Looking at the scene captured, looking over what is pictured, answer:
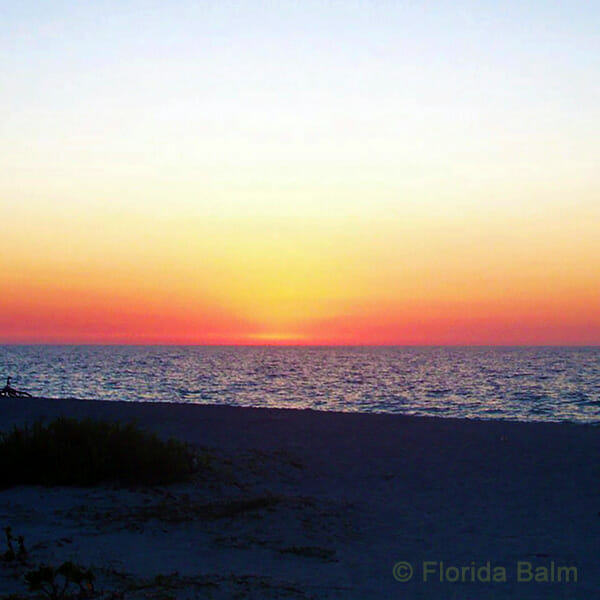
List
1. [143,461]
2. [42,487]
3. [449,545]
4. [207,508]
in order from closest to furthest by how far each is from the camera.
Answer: [449,545], [207,508], [42,487], [143,461]

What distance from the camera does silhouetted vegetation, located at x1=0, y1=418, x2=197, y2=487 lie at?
424 inches

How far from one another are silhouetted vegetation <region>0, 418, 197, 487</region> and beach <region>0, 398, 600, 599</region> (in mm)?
377

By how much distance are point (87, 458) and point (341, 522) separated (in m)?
4.42

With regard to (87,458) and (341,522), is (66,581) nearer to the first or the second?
(341,522)

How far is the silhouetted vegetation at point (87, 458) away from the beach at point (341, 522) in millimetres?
377

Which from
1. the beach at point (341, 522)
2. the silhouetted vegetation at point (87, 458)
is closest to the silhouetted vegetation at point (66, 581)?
the beach at point (341, 522)

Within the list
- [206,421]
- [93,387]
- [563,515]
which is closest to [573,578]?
[563,515]

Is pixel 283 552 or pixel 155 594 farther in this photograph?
pixel 283 552

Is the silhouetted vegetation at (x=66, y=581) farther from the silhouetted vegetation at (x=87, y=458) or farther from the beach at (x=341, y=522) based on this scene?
the silhouetted vegetation at (x=87, y=458)

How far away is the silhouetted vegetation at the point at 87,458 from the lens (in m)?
10.8

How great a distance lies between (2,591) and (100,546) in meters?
1.81

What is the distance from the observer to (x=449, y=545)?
321 inches

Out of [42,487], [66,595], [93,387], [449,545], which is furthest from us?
[93,387]

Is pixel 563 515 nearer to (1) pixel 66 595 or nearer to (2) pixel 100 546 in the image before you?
(2) pixel 100 546
